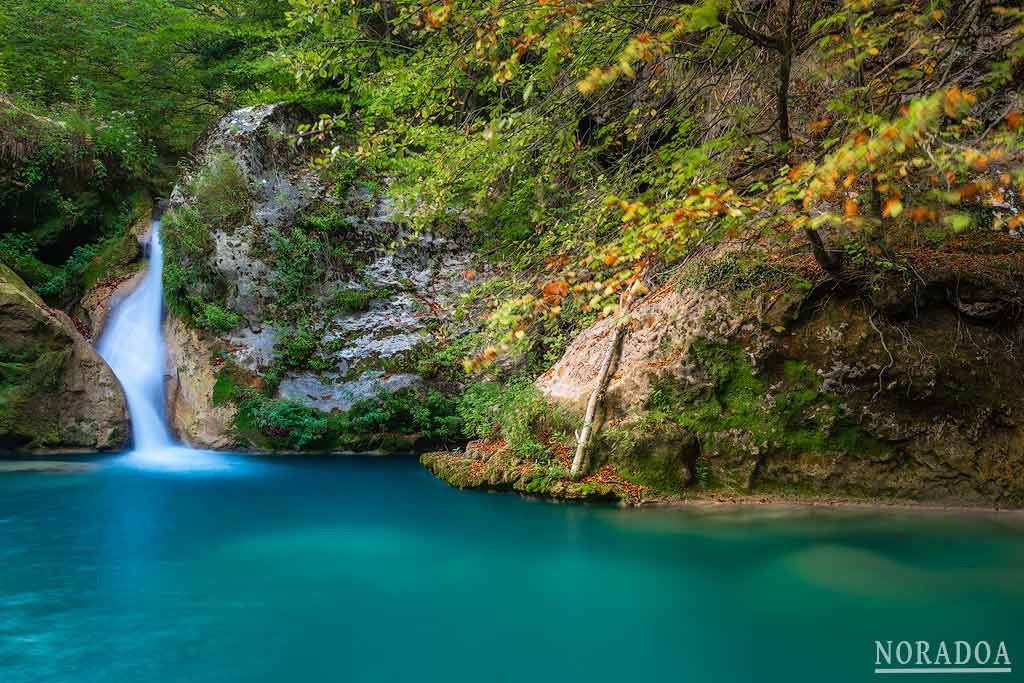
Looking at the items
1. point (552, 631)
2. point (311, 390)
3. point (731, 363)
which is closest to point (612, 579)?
point (552, 631)

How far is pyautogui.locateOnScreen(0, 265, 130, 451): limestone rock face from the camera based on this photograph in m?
10.3

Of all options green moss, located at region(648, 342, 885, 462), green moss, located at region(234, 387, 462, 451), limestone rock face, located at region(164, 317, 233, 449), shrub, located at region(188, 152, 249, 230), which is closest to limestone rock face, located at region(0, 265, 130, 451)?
limestone rock face, located at region(164, 317, 233, 449)

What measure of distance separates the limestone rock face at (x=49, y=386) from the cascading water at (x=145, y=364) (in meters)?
0.33

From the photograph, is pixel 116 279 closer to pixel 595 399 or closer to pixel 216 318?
pixel 216 318

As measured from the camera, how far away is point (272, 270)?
1188 centimetres

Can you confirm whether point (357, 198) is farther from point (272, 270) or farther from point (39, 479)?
point (39, 479)

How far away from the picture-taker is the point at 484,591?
16.9ft

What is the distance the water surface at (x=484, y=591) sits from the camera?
405 cm

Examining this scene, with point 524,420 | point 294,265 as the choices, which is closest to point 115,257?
point 294,265

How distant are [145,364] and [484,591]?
921 centimetres

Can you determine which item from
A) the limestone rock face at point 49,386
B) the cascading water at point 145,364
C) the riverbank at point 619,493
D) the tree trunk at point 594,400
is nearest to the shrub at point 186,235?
the cascading water at point 145,364

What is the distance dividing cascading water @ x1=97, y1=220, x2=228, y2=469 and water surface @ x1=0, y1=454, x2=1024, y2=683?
10.2 ft

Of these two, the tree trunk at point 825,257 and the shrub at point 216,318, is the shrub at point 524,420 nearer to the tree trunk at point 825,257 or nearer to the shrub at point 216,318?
the tree trunk at point 825,257

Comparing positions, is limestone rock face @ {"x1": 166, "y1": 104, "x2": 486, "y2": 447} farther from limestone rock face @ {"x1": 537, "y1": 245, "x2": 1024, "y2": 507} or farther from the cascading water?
limestone rock face @ {"x1": 537, "y1": 245, "x2": 1024, "y2": 507}
